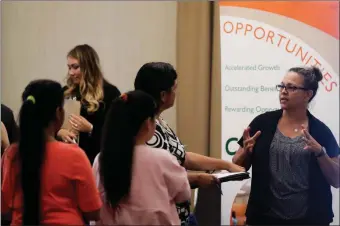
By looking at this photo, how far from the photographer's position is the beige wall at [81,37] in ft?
10.9

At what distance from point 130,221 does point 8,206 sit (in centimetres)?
44

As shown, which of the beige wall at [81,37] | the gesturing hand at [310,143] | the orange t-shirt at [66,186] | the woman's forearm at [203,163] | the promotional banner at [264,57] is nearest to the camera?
the orange t-shirt at [66,186]

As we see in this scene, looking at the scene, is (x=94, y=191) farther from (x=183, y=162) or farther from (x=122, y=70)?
(x=122, y=70)

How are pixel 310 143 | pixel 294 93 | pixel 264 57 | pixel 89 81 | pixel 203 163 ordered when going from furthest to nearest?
pixel 264 57, pixel 89 81, pixel 294 93, pixel 310 143, pixel 203 163

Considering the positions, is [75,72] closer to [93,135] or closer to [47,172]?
[93,135]

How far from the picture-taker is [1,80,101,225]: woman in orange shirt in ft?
5.26

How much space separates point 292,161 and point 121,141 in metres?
1.03

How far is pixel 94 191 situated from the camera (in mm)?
1618

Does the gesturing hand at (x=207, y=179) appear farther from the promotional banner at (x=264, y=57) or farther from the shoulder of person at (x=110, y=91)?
the promotional banner at (x=264, y=57)

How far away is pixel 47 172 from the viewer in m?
1.62

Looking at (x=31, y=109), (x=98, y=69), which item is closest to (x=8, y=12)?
(x=98, y=69)

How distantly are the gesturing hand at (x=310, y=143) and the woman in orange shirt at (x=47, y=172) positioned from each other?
1.12 metres

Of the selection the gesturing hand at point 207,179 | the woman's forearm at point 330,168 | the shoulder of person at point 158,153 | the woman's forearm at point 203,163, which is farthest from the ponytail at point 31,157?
the woman's forearm at point 330,168

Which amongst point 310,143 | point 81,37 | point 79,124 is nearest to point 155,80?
point 79,124
